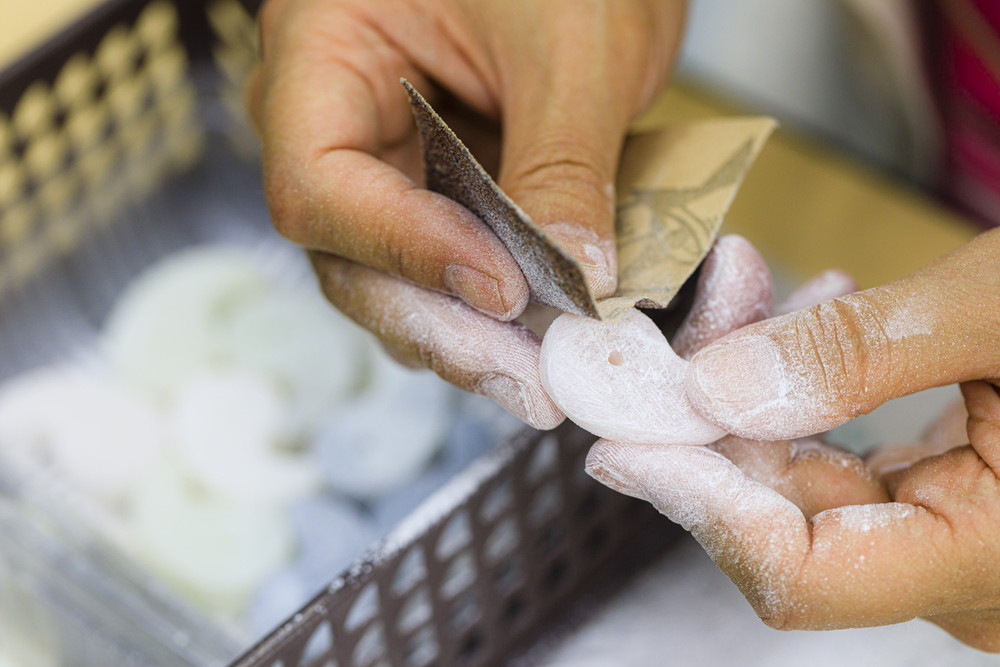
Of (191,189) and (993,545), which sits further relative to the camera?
(191,189)

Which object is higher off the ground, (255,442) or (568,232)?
(568,232)

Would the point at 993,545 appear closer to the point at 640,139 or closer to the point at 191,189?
the point at 640,139

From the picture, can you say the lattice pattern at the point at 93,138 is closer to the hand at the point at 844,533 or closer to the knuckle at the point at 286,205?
the knuckle at the point at 286,205

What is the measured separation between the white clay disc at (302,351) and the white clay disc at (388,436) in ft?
0.10

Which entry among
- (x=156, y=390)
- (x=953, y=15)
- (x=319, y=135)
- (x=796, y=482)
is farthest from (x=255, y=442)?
(x=953, y=15)

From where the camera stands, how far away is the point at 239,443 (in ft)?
2.09

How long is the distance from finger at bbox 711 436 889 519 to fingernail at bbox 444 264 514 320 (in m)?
0.11

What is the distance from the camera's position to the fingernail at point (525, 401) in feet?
1.31

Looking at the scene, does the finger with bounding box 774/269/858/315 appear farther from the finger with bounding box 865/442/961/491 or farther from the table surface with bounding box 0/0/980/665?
the table surface with bounding box 0/0/980/665

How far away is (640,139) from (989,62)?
1.26 ft

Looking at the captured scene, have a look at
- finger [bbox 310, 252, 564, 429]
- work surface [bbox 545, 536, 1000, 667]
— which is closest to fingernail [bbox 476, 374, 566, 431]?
finger [bbox 310, 252, 564, 429]

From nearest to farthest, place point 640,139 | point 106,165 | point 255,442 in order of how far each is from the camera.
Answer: point 640,139, point 255,442, point 106,165

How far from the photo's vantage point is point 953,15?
2.40ft

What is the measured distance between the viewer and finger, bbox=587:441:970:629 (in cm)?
36
